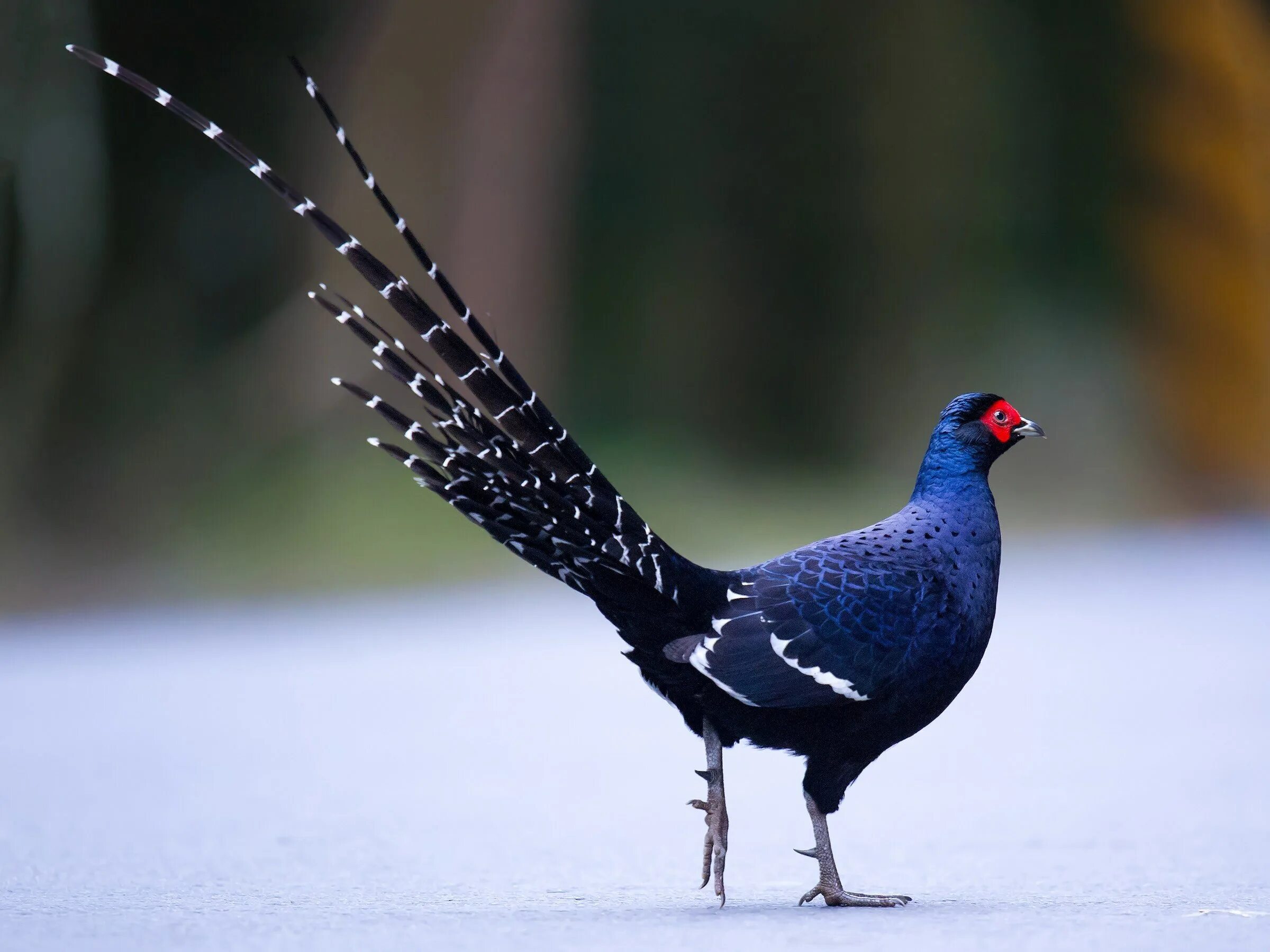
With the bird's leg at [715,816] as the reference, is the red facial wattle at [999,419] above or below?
above

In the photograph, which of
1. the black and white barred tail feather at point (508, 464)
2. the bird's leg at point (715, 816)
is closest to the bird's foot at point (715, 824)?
the bird's leg at point (715, 816)

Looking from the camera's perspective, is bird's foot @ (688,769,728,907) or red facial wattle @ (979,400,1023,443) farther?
red facial wattle @ (979,400,1023,443)

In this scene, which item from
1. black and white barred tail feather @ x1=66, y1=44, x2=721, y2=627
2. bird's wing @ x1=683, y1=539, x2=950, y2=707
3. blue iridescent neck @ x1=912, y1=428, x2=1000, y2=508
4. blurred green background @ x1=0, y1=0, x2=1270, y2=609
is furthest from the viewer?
blurred green background @ x1=0, y1=0, x2=1270, y2=609

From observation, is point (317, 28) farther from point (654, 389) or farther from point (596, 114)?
point (654, 389)

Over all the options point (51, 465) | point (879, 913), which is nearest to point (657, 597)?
point (879, 913)

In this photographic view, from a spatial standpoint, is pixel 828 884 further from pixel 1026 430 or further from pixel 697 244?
pixel 697 244

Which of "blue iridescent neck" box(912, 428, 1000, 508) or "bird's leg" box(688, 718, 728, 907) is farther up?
"blue iridescent neck" box(912, 428, 1000, 508)

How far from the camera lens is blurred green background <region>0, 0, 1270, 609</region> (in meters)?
12.4

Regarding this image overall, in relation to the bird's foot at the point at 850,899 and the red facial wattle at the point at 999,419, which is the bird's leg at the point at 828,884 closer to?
the bird's foot at the point at 850,899

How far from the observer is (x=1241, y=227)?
1343 cm

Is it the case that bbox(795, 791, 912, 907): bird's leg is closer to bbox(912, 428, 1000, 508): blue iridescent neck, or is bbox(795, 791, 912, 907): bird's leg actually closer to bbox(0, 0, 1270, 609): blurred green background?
bbox(912, 428, 1000, 508): blue iridescent neck

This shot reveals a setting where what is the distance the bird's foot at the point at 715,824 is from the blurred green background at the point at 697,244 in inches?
323

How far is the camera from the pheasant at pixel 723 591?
3.62 meters

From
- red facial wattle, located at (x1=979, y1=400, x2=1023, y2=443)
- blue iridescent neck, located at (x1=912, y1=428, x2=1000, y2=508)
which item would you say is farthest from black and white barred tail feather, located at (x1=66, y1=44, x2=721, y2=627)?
red facial wattle, located at (x1=979, y1=400, x2=1023, y2=443)
